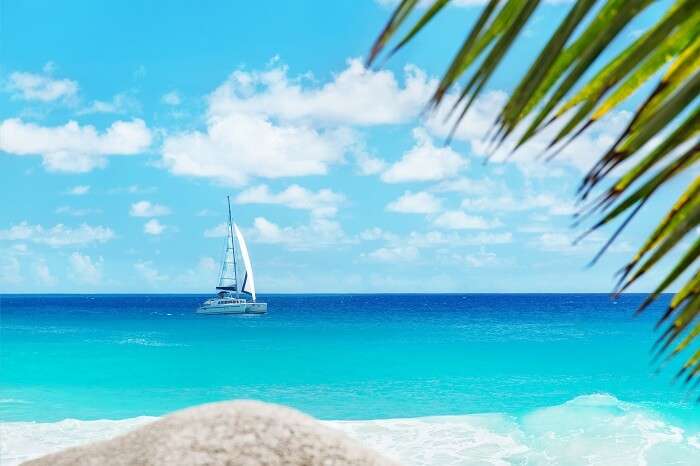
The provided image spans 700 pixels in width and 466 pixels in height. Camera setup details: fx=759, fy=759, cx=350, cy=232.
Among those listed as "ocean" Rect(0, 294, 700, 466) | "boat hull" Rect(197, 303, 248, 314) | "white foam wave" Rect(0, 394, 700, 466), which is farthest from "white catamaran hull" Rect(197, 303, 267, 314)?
"white foam wave" Rect(0, 394, 700, 466)

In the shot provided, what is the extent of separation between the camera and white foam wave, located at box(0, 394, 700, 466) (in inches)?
Answer: 633

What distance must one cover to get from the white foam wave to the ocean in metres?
0.06

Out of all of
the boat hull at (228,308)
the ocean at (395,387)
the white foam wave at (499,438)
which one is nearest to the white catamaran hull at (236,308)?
the boat hull at (228,308)

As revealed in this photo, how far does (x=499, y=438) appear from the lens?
1870 centimetres

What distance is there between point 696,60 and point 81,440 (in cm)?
1768

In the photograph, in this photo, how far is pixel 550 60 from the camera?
0.78 meters

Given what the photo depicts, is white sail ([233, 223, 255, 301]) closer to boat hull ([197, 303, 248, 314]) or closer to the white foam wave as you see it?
boat hull ([197, 303, 248, 314])

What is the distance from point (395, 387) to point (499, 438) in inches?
430

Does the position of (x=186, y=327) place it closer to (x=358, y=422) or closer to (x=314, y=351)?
(x=314, y=351)

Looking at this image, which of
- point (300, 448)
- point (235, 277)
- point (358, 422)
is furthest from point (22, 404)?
point (235, 277)

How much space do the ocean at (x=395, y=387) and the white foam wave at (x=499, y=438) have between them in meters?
0.06

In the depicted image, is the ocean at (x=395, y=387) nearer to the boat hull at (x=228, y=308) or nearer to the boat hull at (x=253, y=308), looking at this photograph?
the boat hull at (x=228, y=308)

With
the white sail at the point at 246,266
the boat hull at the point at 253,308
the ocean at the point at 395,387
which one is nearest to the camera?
the ocean at the point at 395,387

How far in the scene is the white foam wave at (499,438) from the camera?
52.7 ft
